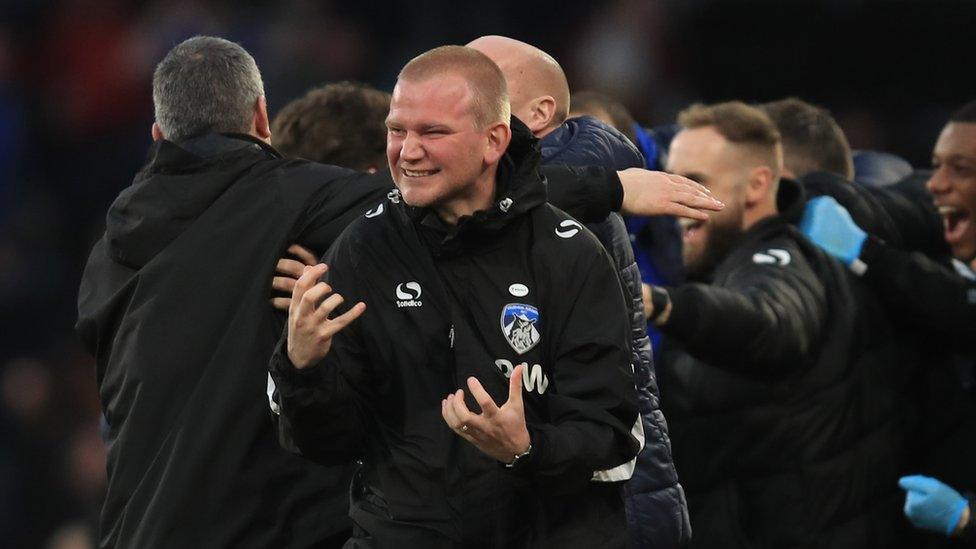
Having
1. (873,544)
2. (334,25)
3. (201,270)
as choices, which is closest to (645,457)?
(201,270)

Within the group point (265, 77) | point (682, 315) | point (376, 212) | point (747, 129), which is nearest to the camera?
point (376, 212)

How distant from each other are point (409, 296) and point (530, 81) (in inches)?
35.5

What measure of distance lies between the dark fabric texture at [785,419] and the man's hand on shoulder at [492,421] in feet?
6.53

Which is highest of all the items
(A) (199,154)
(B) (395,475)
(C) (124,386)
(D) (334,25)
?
(A) (199,154)

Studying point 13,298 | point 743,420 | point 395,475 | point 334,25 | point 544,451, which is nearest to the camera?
point 544,451

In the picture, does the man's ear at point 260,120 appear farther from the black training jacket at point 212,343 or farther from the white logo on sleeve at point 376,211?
the white logo on sleeve at point 376,211

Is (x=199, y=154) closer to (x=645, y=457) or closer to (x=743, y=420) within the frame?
(x=645, y=457)

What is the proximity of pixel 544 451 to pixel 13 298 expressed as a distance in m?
5.87

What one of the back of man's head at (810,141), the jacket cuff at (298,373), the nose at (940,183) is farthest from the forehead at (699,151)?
the jacket cuff at (298,373)

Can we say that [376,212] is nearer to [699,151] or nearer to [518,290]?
[518,290]

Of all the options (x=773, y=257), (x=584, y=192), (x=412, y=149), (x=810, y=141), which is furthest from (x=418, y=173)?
(x=810, y=141)

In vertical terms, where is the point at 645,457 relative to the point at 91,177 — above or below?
above

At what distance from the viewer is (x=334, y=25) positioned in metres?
8.87

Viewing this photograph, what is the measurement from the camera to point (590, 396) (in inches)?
105
